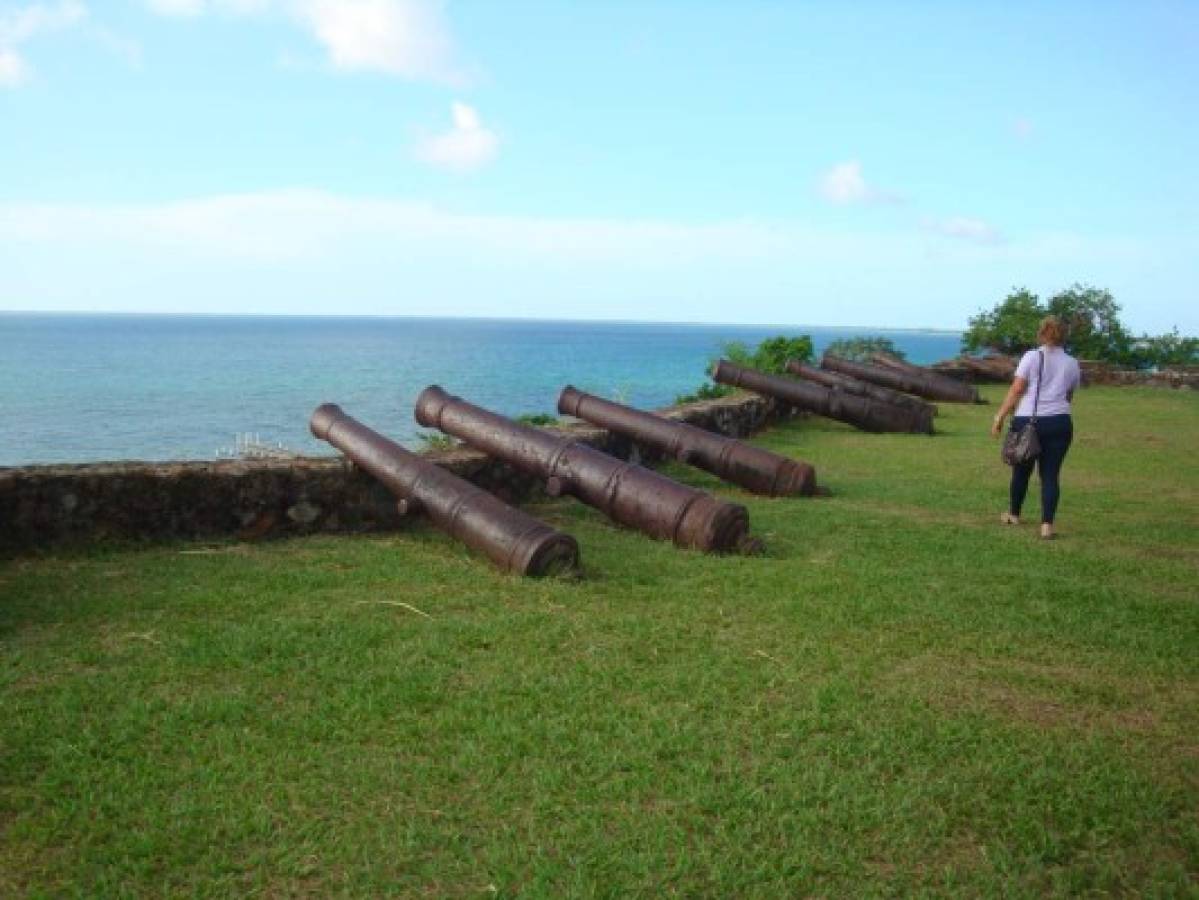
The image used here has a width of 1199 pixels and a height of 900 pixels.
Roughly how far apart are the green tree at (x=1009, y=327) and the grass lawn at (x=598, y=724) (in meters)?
23.9

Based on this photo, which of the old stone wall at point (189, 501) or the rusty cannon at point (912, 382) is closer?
the old stone wall at point (189, 501)

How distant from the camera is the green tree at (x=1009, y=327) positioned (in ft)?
94.9

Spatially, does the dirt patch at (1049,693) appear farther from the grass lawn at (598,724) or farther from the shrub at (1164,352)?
the shrub at (1164,352)

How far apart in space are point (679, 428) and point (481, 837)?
759 cm

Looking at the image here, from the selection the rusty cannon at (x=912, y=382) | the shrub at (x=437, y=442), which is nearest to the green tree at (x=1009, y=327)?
the rusty cannon at (x=912, y=382)

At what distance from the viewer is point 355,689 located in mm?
4344

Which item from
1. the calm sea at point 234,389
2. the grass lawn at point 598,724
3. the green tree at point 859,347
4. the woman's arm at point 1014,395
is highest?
→ the green tree at point 859,347

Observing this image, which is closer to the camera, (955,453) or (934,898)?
(934,898)

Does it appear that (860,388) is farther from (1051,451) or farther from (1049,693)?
(1049,693)

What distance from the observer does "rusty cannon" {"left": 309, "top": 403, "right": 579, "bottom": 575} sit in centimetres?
627

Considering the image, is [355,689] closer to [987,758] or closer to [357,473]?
[987,758]

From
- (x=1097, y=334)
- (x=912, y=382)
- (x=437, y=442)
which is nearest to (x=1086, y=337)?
(x=1097, y=334)

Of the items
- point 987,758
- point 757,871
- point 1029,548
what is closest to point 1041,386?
point 1029,548

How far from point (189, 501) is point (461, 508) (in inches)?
77.8
